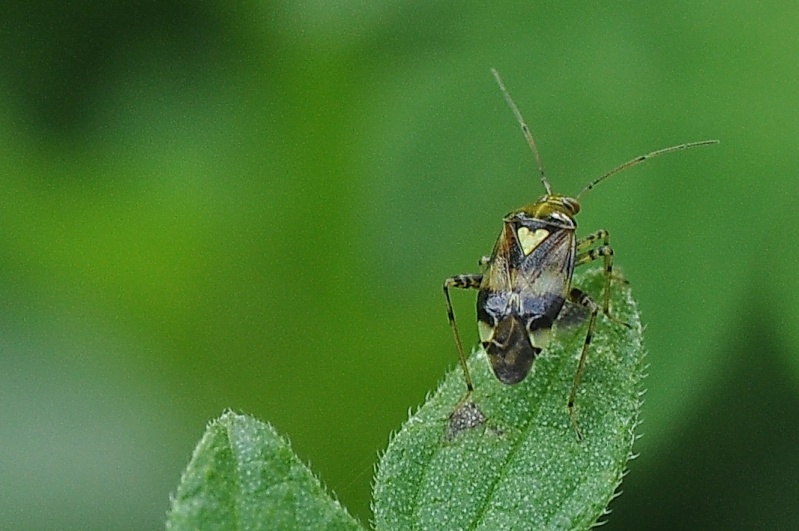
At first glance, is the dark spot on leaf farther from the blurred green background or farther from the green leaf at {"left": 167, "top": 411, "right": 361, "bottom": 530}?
the blurred green background

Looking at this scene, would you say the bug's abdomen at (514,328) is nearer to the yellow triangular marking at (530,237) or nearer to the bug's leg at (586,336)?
the bug's leg at (586,336)

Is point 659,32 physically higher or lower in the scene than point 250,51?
lower

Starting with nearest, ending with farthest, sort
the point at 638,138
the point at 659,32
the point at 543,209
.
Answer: the point at 543,209
the point at 638,138
the point at 659,32

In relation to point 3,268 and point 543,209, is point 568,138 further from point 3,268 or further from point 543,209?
point 3,268

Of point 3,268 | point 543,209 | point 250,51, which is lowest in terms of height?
point 543,209

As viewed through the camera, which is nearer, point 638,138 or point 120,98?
point 638,138

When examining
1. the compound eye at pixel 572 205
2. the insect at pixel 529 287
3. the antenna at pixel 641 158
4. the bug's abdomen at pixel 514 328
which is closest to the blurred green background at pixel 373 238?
the antenna at pixel 641 158

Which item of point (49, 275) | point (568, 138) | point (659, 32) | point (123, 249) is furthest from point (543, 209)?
point (49, 275)
